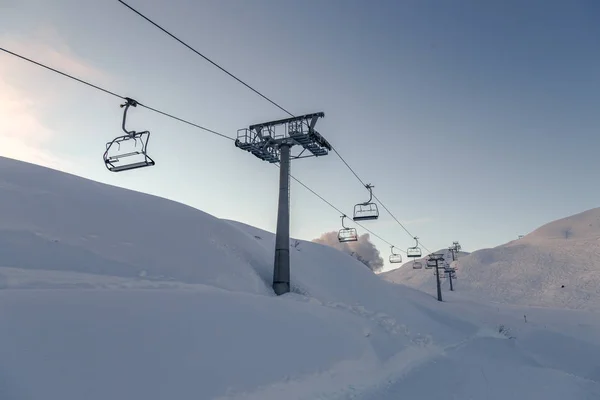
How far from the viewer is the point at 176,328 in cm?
922

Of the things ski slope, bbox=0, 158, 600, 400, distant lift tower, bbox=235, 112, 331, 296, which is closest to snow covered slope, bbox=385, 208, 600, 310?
ski slope, bbox=0, 158, 600, 400

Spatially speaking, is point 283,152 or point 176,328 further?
point 283,152

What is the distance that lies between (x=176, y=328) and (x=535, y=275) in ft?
317

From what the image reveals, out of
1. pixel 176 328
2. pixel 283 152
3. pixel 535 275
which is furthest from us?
pixel 535 275

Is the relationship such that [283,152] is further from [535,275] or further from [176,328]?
[535,275]

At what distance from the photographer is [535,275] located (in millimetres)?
85688

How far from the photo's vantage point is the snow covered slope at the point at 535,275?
233 ft

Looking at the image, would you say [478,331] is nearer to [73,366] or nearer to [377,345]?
[377,345]

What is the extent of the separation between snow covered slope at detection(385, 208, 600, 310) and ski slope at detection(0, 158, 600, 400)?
53780mm

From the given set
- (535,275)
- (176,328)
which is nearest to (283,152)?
(176,328)

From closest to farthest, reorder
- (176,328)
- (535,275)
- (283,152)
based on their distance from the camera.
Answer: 1. (176,328)
2. (283,152)
3. (535,275)

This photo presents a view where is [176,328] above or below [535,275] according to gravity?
below

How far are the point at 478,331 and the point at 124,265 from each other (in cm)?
2785

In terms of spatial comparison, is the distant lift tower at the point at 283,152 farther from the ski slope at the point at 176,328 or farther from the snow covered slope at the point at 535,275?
the snow covered slope at the point at 535,275
